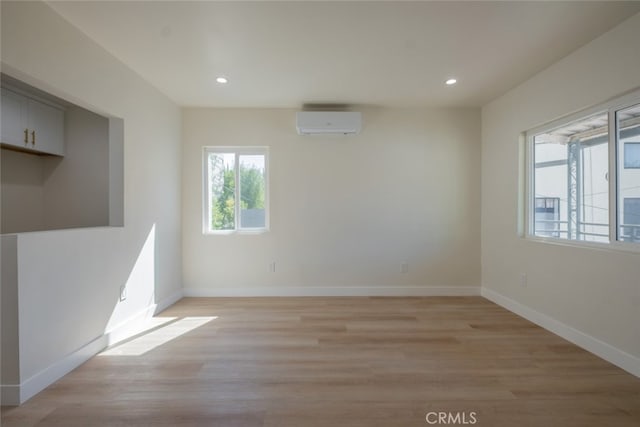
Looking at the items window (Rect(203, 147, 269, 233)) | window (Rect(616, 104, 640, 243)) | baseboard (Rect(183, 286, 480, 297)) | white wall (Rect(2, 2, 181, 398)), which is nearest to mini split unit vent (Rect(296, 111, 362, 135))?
window (Rect(203, 147, 269, 233))

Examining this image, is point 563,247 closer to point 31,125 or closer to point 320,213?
point 320,213

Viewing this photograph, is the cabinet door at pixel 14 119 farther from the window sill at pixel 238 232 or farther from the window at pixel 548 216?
the window at pixel 548 216

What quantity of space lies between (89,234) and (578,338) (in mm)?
4197

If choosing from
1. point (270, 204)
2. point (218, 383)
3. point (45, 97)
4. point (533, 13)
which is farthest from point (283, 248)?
point (533, 13)

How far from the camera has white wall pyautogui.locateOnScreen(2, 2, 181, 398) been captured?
1.74 m

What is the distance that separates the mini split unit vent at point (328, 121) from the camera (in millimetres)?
3465

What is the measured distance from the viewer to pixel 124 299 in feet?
8.61

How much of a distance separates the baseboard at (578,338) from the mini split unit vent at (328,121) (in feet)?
9.21

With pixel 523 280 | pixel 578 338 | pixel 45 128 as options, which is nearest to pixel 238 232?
pixel 45 128

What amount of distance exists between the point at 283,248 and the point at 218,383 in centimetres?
203

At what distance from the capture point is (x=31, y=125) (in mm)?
2615

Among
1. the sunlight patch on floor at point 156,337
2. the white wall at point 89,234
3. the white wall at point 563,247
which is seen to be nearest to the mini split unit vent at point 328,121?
the white wall at point 89,234

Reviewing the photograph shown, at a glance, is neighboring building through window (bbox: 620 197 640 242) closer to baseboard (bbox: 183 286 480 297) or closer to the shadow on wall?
baseboard (bbox: 183 286 480 297)

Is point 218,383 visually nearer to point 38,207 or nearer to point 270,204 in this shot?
point 270,204
